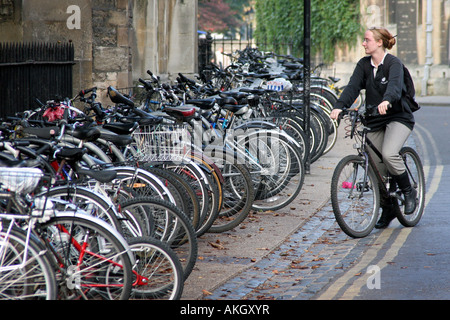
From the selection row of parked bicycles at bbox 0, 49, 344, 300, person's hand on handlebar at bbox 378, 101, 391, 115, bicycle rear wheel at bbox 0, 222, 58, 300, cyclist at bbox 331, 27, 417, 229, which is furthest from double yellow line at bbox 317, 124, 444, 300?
bicycle rear wheel at bbox 0, 222, 58, 300

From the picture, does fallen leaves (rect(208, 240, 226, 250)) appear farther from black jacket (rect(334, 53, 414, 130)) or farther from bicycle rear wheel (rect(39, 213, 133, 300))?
bicycle rear wheel (rect(39, 213, 133, 300))

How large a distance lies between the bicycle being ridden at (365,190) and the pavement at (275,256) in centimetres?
26

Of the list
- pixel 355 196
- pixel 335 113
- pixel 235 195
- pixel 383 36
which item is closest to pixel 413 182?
pixel 355 196

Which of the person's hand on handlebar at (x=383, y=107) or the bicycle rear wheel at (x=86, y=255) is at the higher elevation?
the person's hand on handlebar at (x=383, y=107)

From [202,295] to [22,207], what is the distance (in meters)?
1.69

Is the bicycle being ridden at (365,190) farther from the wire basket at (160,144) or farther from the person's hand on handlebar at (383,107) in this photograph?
the wire basket at (160,144)

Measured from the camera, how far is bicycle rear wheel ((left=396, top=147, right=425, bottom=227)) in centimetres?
792

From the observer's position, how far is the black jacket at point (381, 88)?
7.48 metres

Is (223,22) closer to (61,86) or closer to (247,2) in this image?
(247,2)

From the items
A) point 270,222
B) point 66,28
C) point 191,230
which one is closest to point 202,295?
point 191,230

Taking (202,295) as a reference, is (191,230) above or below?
above

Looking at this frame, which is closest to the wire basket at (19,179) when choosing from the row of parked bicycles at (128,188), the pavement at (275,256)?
the row of parked bicycles at (128,188)
